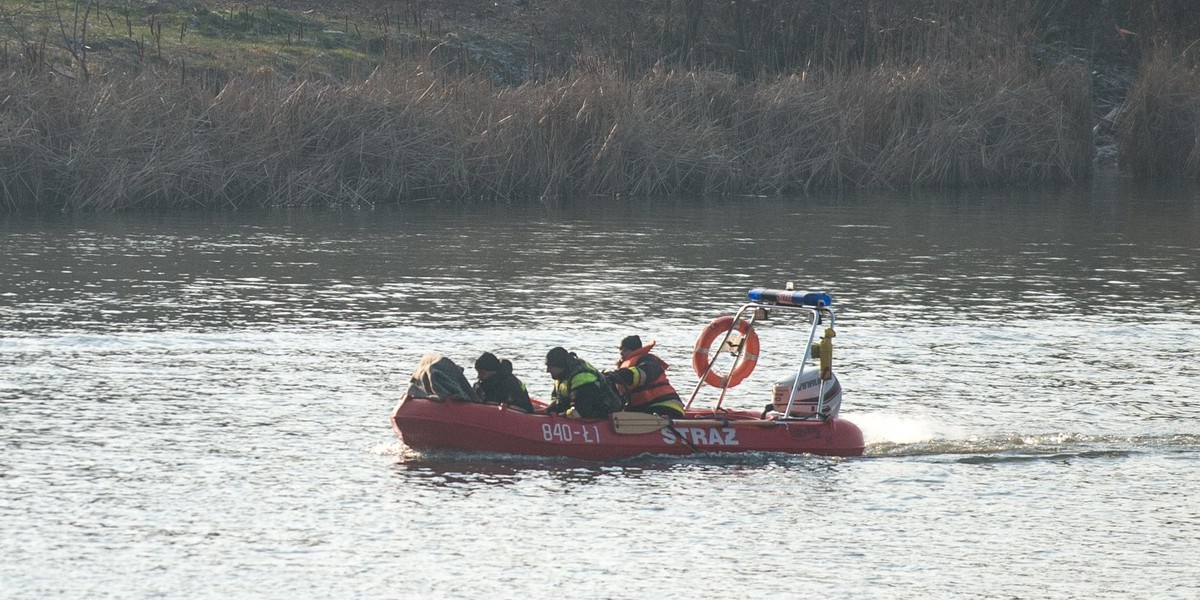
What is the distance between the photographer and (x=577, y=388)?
13242mm

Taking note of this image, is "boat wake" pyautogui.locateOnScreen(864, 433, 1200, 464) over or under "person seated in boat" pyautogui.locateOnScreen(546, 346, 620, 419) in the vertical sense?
under

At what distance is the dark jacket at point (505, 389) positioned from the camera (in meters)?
13.5

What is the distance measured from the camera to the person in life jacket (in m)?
13.5

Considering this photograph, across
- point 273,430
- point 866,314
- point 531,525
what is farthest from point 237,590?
point 866,314

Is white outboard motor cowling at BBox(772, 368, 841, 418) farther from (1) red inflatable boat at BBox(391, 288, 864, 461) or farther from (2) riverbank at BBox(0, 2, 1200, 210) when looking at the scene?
(2) riverbank at BBox(0, 2, 1200, 210)

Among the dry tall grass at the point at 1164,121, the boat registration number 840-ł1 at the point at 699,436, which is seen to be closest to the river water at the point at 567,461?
the boat registration number 840-ł1 at the point at 699,436

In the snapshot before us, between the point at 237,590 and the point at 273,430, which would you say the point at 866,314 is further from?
the point at 237,590

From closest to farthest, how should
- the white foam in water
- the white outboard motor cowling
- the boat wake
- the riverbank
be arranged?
the boat wake, the white outboard motor cowling, the white foam in water, the riverbank

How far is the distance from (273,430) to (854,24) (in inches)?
1258

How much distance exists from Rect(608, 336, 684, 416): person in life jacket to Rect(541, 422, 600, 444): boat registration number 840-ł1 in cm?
52

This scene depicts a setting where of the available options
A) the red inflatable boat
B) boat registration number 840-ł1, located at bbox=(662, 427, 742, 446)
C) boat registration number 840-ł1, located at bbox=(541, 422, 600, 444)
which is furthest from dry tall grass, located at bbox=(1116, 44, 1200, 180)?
boat registration number 840-ł1, located at bbox=(541, 422, 600, 444)

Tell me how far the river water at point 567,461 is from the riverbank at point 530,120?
3.64 metres

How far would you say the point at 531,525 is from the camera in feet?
36.8

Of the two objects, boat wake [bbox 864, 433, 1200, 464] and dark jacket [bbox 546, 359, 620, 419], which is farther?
boat wake [bbox 864, 433, 1200, 464]
